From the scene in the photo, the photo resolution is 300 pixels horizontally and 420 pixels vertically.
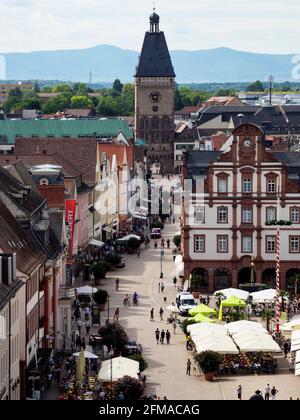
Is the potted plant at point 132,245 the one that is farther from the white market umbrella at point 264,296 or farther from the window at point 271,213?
the white market umbrella at point 264,296

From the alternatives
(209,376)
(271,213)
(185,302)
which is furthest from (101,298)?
(209,376)

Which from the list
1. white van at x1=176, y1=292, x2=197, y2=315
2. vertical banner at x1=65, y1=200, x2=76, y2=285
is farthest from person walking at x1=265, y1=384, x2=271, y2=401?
white van at x1=176, y1=292, x2=197, y2=315

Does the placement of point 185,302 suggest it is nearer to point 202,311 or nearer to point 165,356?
point 202,311

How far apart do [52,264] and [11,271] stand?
44.5ft

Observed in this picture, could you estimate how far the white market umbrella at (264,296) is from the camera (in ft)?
252

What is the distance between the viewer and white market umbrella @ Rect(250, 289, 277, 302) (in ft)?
252

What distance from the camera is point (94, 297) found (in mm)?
77750

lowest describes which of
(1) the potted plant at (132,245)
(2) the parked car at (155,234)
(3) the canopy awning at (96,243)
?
(2) the parked car at (155,234)

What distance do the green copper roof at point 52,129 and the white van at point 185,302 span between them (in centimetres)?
7708

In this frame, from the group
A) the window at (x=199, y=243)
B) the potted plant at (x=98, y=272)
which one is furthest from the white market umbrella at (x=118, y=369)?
the potted plant at (x=98, y=272)

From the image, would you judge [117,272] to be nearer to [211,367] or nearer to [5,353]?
[211,367]

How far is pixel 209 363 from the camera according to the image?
5794 cm

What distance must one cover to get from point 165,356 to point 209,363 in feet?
19.4
